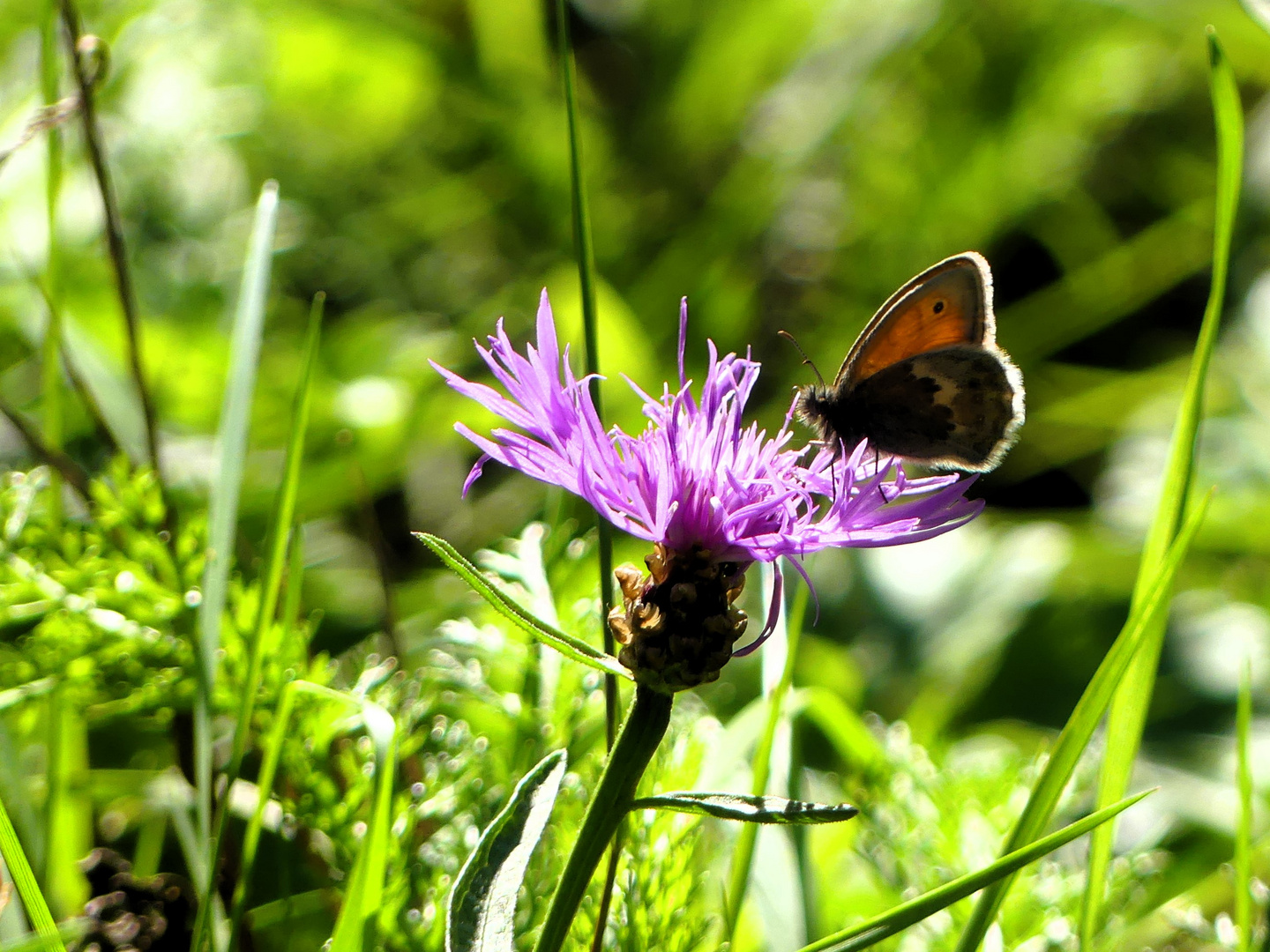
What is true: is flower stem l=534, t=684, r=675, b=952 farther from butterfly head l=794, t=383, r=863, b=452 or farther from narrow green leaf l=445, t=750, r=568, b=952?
butterfly head l=794, t=383, r=863, b=452

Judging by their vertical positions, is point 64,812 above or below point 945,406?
below

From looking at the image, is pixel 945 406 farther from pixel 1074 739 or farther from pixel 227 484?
pixel 227 484

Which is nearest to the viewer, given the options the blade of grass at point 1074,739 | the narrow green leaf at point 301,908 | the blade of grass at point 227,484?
the blade of grass at point 1074,739

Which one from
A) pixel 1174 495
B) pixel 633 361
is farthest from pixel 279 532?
pixel 633 361

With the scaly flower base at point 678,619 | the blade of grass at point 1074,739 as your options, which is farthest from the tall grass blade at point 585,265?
the blade of grass at point 1074,739

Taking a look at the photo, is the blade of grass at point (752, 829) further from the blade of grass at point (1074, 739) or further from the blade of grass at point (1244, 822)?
the blade of grass at point (1244, 822)

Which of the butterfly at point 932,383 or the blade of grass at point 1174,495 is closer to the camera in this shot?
the blade of grass at point 1174,495

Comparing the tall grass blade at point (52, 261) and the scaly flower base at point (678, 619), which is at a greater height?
the tall grass blade at point (52, 261)
